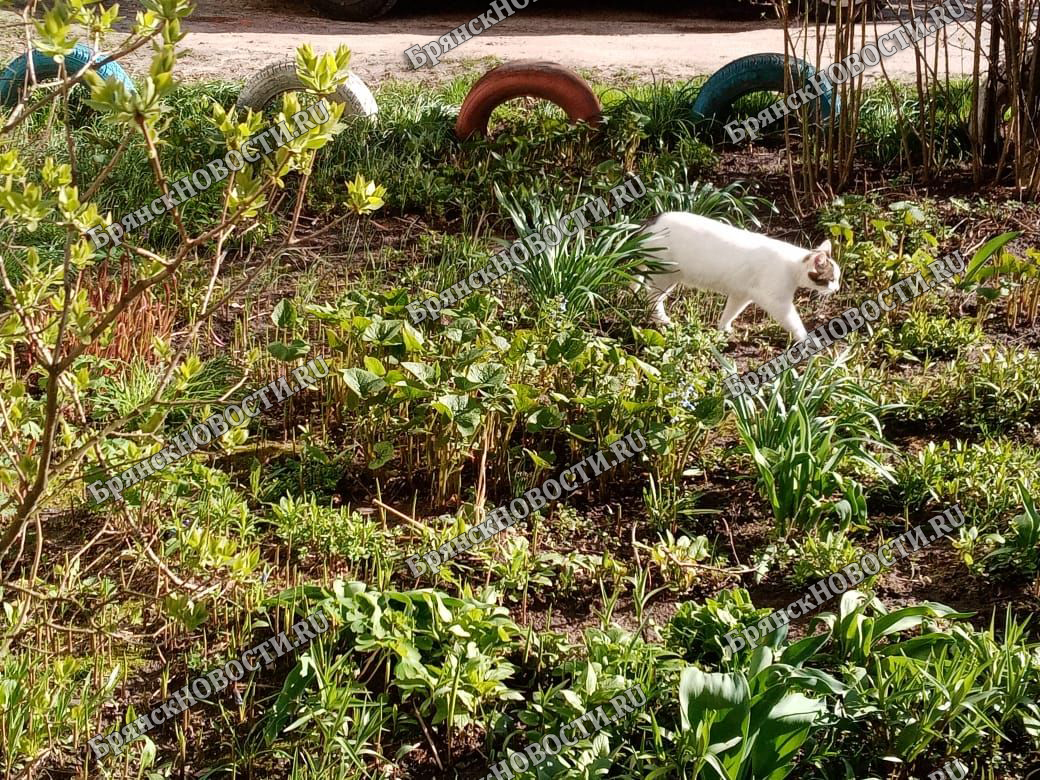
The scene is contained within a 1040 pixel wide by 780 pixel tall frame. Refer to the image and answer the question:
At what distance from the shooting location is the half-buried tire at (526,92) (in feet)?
22.0

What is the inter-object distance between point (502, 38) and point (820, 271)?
6.29 m

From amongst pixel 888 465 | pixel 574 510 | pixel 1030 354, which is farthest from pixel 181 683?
pixel 1030 354

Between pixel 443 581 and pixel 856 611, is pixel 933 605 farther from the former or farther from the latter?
pixel 443 581

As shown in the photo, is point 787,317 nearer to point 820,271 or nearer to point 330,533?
point 820,271

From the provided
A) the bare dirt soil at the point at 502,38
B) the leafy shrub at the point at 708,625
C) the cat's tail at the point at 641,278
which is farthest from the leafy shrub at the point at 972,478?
the bare dirt soil at the point at 502,38

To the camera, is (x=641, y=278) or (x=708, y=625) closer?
(x=708, y=625)

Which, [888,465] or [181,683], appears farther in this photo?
[888,465]

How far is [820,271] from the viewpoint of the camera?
469cm

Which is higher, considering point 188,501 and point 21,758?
point 188,501

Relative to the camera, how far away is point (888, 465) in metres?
4.16

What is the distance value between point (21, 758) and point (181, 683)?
461mm

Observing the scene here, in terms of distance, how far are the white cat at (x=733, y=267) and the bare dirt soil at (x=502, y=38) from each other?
13.3ft

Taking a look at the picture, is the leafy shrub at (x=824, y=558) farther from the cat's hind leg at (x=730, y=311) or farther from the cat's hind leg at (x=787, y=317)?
the cat's hind leg at (x=730, y=311)

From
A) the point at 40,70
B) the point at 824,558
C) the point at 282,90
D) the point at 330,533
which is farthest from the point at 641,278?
the point at 40,70
